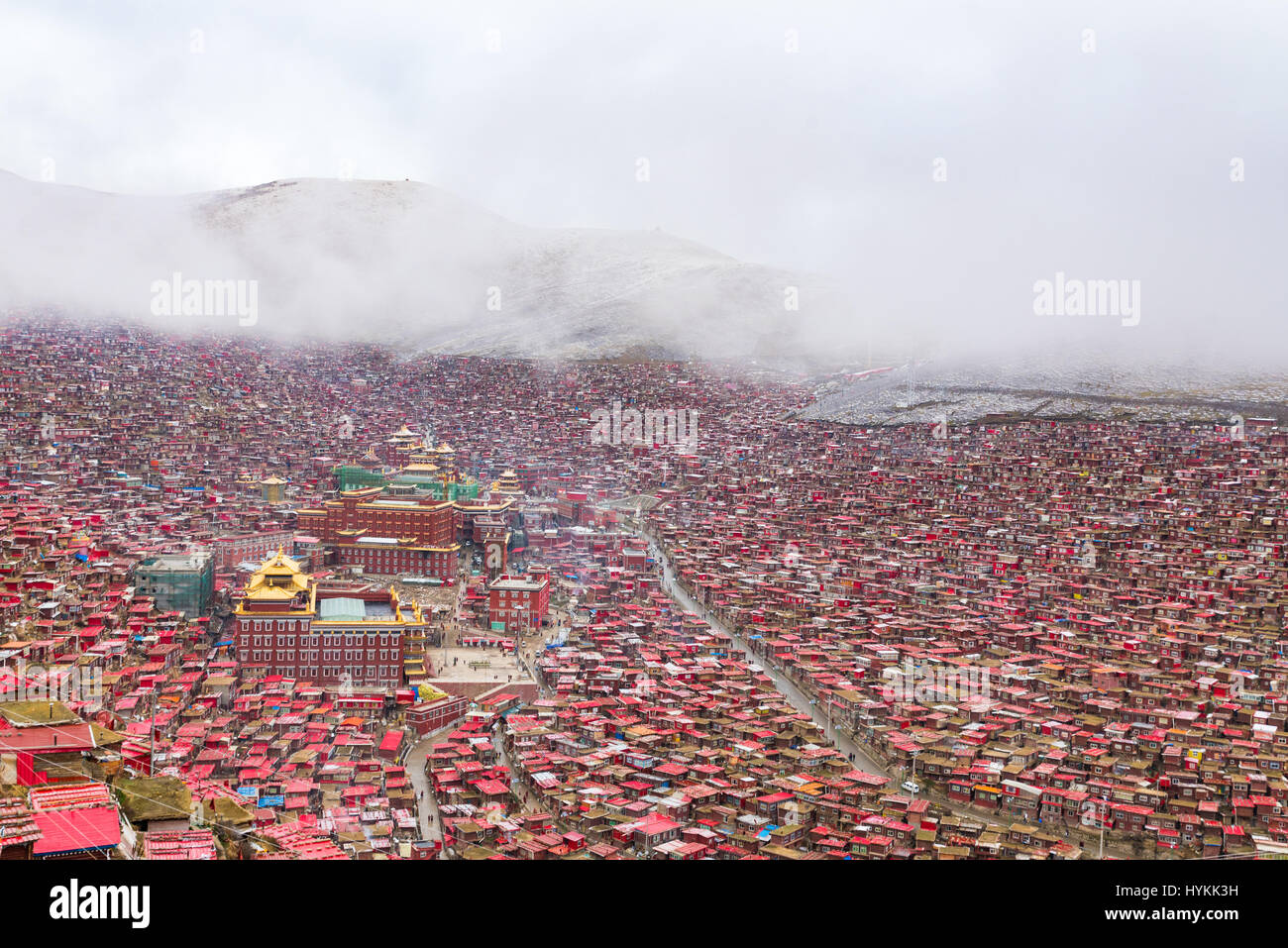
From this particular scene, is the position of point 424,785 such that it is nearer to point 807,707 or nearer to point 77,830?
point 807,707

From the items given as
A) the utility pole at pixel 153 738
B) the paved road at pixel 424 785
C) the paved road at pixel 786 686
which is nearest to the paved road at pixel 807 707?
the paved road at pixel 786 686

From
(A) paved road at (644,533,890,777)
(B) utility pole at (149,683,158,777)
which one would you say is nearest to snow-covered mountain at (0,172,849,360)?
(A) paved road at (644,533,890,777)

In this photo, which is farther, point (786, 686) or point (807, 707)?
point (786, 686)

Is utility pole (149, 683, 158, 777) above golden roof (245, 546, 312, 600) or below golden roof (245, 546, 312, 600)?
below

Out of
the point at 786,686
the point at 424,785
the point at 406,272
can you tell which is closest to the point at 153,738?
the point at 424,785

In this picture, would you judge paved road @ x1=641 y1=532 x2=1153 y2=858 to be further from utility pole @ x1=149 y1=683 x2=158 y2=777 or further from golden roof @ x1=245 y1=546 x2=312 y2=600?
utility pole @ x1=149 y1=683 x2=158 y2=777

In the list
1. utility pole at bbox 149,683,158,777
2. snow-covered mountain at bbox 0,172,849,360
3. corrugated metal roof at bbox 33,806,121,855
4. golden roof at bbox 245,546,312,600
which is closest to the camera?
corrugated metal roof at bbox 33,806,121,855

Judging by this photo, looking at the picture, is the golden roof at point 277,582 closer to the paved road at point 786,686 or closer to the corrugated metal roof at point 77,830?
the paved road at point 786,686

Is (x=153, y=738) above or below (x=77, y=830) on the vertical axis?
below
